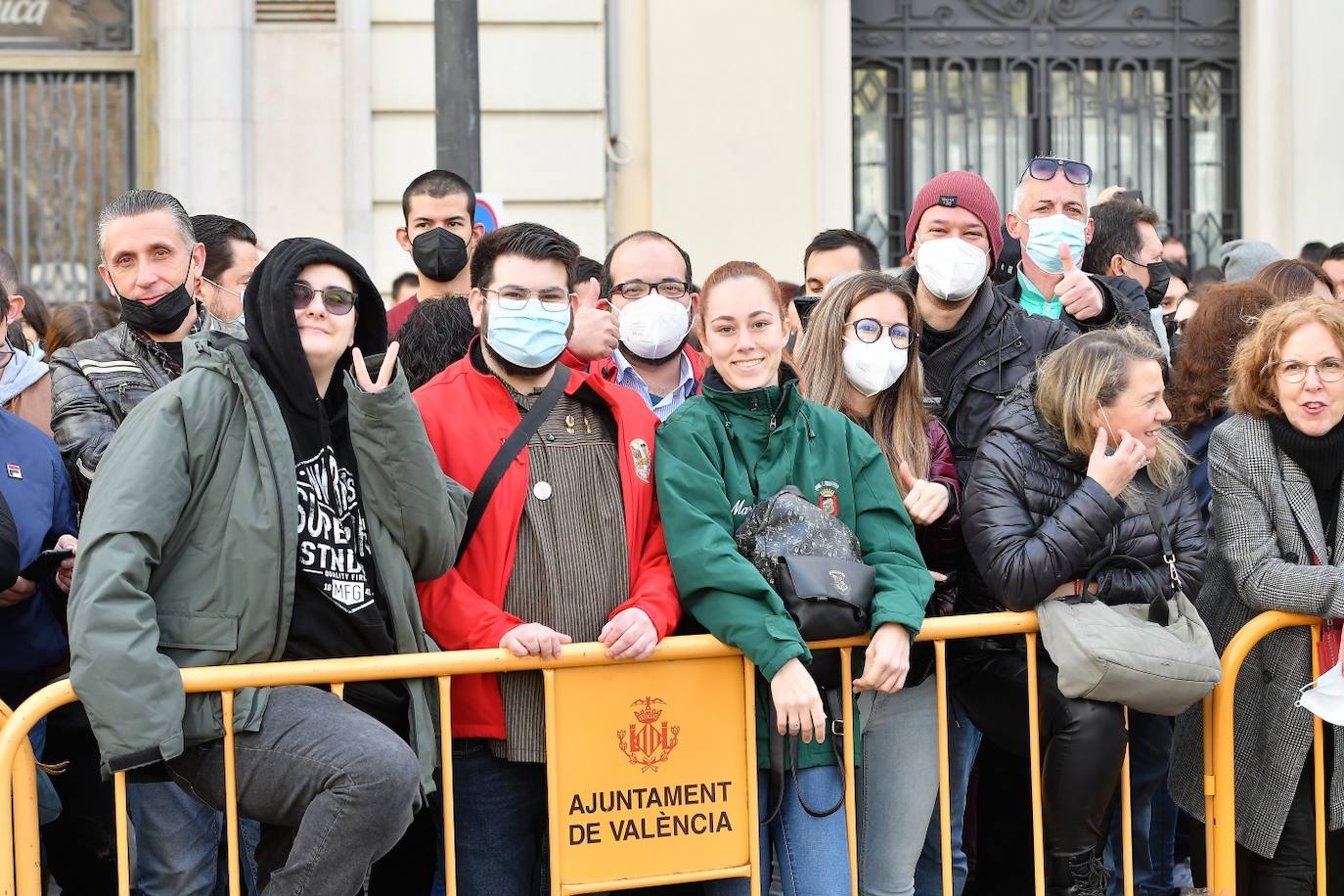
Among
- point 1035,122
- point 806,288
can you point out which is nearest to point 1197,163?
point 1035,122

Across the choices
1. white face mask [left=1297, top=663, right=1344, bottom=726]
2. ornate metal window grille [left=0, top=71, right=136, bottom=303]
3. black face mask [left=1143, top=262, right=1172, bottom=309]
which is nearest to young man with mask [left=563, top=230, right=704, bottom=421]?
white face mask [left=1297, top=663, right=1344, bottom=726]

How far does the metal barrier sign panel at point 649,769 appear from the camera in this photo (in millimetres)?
3941

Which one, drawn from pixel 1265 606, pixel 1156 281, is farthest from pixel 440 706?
pixel 1156 281

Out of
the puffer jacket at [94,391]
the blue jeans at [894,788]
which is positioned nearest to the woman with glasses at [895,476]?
the blue jeans at [894,788]

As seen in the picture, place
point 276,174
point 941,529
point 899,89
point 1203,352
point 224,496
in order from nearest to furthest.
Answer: point 224,496
point 941,529
point 1203,352
point 276,174
point 899,89

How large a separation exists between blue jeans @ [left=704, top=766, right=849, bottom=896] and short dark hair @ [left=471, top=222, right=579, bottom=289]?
4.87ft

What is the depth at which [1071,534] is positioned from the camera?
4.18m

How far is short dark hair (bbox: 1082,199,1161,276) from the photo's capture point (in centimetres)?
622

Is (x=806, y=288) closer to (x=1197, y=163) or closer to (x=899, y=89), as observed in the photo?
(x=899, y=89)

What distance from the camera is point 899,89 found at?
1053cm

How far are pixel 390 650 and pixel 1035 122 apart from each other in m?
7.87

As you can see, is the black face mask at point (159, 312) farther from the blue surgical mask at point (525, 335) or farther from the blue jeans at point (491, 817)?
the blue jeans at point (491, 817)

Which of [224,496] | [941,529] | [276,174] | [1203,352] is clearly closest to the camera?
[224,496]

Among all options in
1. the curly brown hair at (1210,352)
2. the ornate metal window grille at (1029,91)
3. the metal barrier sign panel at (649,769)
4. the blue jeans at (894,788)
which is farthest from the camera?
the ornate metal window grille at (1029,91)
